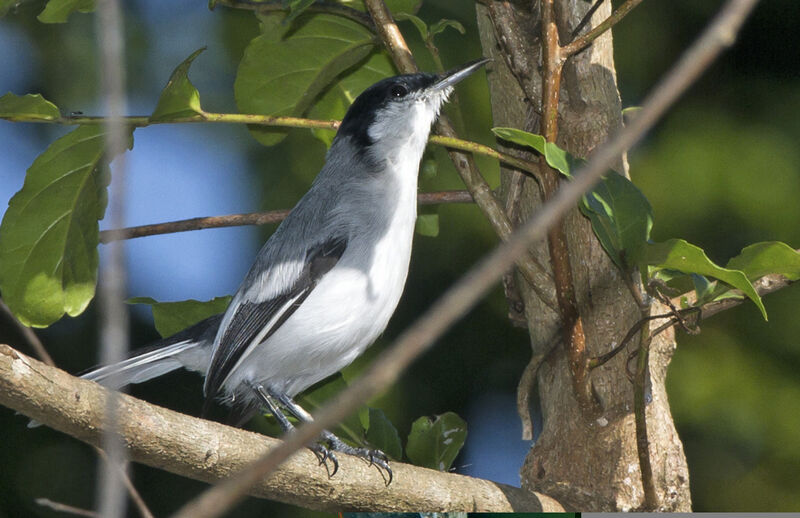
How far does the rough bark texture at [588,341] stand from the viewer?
1.93m

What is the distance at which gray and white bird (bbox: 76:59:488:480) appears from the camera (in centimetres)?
239

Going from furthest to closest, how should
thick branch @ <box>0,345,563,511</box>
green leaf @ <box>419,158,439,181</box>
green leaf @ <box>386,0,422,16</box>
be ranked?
green leaf @ <box>419,158,439,181</box> → green leaf @ <box>386,0,422,16</box> → thick branch @ <box>0,345,563,511</box>

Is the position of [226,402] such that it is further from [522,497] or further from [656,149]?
[656,149]

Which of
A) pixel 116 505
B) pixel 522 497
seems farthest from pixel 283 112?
pixel 116 505

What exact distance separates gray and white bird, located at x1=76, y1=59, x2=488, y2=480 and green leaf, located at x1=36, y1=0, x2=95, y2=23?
2.51 ft

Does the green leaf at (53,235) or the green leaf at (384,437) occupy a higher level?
the green leaf at (53,235)

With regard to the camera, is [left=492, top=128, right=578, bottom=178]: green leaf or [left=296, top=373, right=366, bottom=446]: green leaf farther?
[left=296, top=373, right=366, bottom=446]: green leaf

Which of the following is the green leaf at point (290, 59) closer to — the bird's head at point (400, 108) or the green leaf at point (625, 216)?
the bird's head at point (400, 108)

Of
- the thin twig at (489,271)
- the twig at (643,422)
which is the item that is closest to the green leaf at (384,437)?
the twig at (643,422)

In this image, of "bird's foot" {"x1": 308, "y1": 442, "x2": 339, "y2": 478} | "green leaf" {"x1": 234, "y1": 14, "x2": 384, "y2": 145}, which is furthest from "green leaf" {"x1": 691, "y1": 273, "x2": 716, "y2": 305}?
"green leaf" {"x1": 234, "y1": 14, "x2": 384, "y2": 145}

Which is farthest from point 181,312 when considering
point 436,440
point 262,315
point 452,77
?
point 452,77

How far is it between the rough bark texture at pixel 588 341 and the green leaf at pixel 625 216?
321mm

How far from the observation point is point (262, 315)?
2479mm

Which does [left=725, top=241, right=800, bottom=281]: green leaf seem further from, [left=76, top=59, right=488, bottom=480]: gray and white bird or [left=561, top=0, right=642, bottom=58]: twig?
[left=76, top=59, right=488, bottom=480]: gray and white bird
